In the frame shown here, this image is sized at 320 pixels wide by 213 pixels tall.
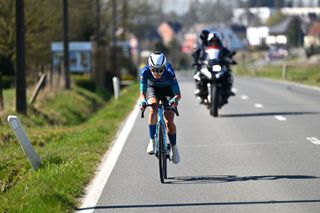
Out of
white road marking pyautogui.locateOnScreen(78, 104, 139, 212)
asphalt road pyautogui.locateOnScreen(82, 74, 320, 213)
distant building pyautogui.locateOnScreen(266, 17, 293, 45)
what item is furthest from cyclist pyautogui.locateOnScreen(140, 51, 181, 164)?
distant building pyautogui.locateOnScreen(266, 17, 293, 45)

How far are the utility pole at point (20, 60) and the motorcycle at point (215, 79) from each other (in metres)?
4.58

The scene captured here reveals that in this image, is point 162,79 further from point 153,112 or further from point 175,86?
point 153,112

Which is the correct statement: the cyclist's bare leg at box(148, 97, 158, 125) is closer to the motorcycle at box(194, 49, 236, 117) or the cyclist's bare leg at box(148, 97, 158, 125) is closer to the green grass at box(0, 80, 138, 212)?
the green grass at box(0, 80, 138, 212)

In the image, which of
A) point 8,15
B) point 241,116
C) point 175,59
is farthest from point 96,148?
point 175,59

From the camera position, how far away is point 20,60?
2434cm

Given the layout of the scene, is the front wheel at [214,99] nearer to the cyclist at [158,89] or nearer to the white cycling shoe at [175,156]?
the cyclist at [158,89]

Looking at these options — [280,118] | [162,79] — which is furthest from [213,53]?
[162,79]

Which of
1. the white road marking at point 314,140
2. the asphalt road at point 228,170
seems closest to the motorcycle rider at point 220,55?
the asphalt road at point 228,170

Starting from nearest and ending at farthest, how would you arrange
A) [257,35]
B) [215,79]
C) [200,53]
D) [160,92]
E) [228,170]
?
[160,92] < [228,170] < [215,79] < [200,53] < [257,35]

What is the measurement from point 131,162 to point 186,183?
246cm

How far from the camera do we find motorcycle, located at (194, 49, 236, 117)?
22.7m

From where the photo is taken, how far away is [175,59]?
133000 millimetres

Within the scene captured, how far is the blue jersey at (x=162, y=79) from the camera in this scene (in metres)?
12.5

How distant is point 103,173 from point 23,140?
3.95 feet
